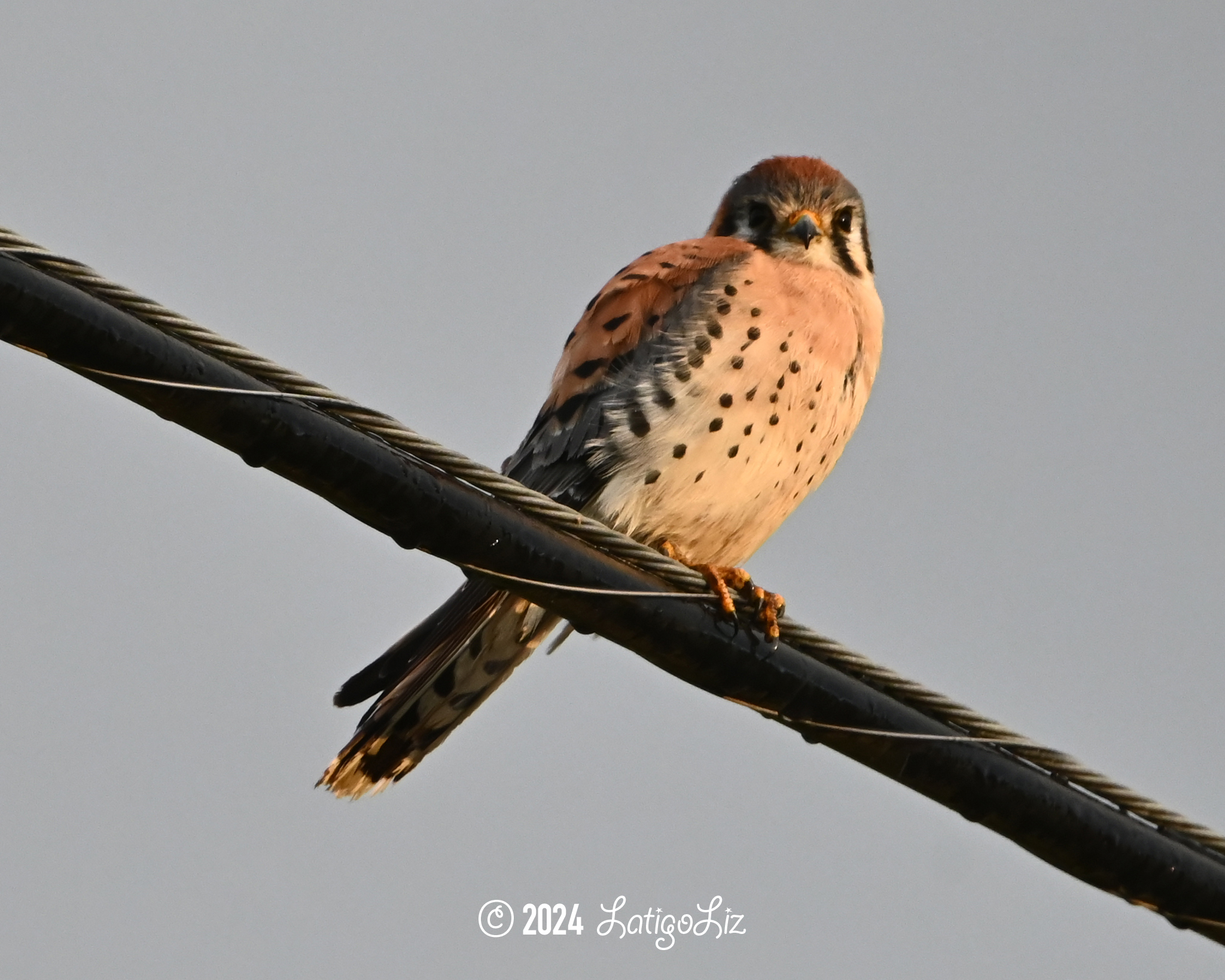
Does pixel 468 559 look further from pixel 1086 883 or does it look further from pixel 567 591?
pixel 1086 883

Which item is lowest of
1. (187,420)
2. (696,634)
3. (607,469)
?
(187,420)

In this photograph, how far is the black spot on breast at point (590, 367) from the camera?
5.02 metres

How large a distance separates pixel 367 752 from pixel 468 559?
1.64 metres

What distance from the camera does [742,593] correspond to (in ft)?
12.5

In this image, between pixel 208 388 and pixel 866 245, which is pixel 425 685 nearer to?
pixel 208 388

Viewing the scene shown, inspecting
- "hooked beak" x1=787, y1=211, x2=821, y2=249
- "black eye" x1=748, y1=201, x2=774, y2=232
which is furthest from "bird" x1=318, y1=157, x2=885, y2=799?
"black eye" x1=748, y1=201, x2=774, y2=232

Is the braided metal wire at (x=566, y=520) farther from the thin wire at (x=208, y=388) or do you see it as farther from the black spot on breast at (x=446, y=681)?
the black spot on breast at (x=446, y=681)

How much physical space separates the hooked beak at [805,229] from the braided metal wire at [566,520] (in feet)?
7.68

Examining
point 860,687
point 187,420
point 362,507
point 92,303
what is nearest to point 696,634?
point 860,687

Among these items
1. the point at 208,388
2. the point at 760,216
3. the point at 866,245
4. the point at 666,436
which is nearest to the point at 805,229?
the point at 760,216

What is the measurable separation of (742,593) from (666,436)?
1.02 meters

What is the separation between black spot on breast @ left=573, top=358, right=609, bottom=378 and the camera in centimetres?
502

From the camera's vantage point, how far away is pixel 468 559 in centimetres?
316

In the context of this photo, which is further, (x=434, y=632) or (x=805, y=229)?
(x=805, y=229)
